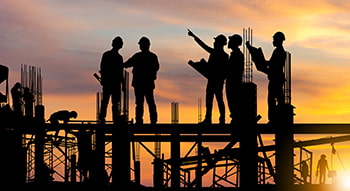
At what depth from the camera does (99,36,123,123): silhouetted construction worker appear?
2328cm

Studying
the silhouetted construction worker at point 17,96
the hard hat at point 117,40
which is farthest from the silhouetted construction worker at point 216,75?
the silhouetted construction worker at point 17,96

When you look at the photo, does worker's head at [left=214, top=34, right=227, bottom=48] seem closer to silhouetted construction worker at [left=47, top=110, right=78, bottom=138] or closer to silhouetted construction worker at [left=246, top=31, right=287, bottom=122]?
silhouetted construction worker at [left=246, top=31, right=287, bottom=122]

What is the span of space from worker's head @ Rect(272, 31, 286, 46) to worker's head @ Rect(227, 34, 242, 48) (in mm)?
793

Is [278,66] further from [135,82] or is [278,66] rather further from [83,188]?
[83,188]

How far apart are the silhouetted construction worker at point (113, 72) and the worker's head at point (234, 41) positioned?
3.02 metres

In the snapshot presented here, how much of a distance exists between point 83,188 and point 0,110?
121 inches

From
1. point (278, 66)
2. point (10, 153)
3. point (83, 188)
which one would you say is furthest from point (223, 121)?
point (10, 153)

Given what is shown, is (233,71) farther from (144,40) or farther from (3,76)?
(3,76)

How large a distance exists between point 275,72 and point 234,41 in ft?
3.95

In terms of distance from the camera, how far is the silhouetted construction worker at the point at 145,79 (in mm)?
22844

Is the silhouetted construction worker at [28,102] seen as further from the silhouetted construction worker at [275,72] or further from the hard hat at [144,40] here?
the silhouetted construction worker at [275,72]

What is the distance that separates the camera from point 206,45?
22.4 meters

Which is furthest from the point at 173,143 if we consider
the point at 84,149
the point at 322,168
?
the point at 322,168

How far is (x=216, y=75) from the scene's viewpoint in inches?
870
